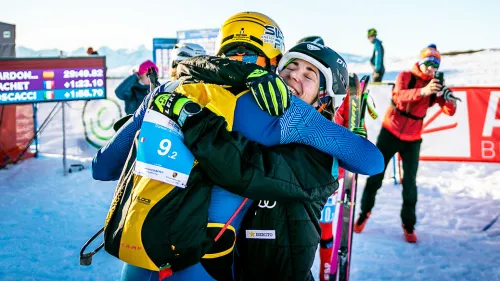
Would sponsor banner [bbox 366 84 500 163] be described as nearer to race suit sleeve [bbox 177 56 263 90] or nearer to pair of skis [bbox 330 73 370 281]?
pair of skis [bbox 330 73 370 281]

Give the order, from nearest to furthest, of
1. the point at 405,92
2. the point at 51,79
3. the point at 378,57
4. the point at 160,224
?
1. the point at 160,224
2. the point at 405,92
3. the point at 51,79
4. the point at 378,57

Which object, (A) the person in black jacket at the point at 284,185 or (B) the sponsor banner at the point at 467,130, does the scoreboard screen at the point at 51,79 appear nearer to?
(B) the sponsor banner at the point at 467,130

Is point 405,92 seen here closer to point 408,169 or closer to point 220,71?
point 408,169

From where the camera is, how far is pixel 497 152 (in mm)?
7500

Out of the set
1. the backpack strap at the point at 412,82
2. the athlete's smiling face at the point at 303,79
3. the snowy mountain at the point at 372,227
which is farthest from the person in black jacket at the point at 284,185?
the backpack strap at the point at 412,82

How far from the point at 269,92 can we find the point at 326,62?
2.59ft

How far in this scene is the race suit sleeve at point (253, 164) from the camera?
4.89 feet

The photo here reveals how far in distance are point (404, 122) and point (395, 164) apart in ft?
10.1

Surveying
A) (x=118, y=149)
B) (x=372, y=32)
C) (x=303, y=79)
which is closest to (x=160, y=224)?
(x=118, y=149)

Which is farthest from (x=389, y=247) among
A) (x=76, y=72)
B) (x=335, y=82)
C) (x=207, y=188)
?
(x=76, y=72)

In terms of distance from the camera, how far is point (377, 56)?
38.2 ft

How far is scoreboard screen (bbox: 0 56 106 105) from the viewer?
773 cm

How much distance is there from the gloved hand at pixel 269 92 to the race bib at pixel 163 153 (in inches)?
12.3

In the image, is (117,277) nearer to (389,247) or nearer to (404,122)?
(389,247)
